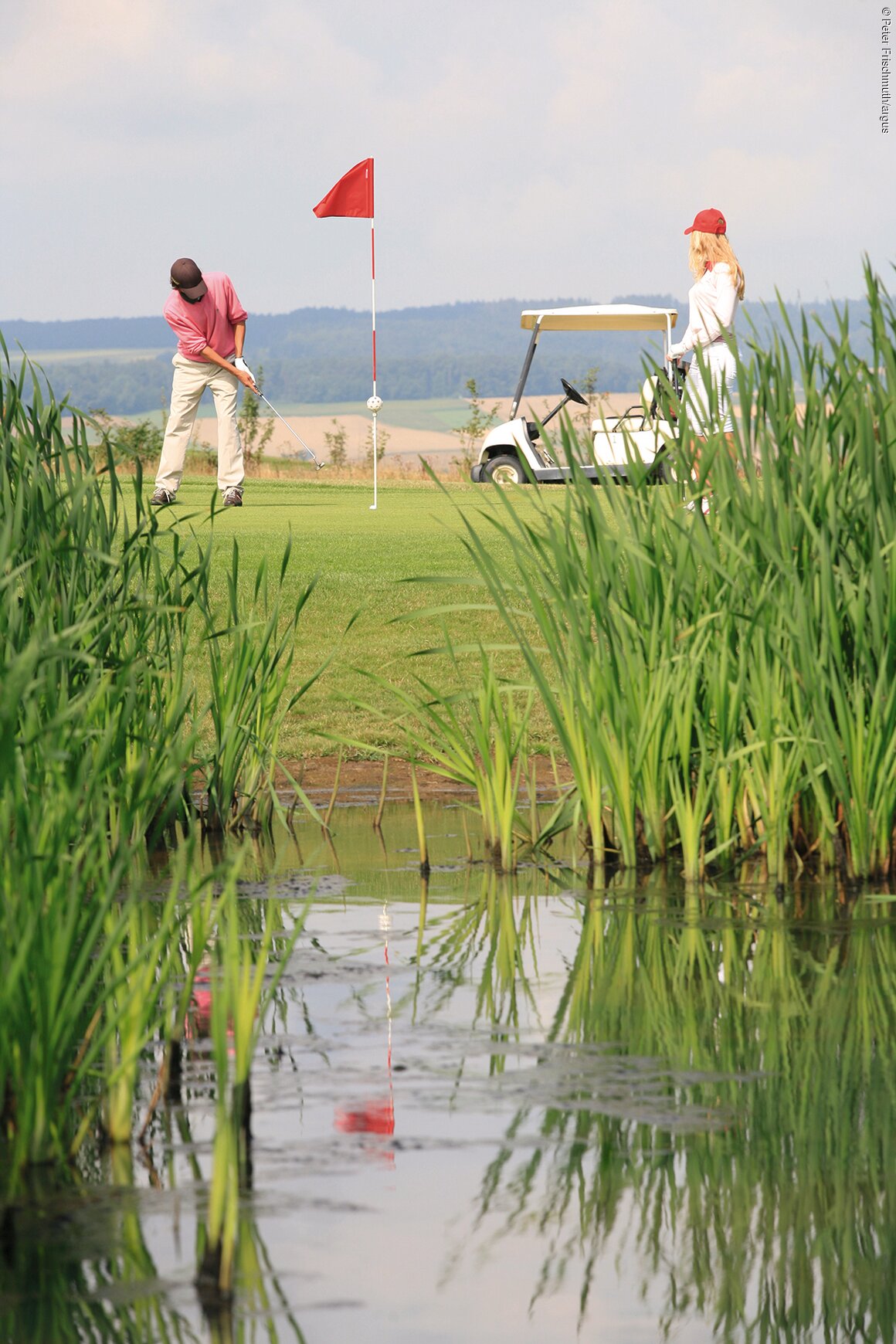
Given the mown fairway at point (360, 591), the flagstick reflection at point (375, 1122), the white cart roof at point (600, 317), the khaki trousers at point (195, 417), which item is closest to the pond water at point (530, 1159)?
the flagstick reflection at point (375, 1122)

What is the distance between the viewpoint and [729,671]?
520 cm

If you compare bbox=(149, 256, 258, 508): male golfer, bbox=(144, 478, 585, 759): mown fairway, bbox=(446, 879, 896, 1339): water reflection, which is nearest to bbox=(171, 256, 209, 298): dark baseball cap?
bbox=(149, 256, 258, 508): male golfer

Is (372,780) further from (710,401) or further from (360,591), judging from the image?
(360,591)

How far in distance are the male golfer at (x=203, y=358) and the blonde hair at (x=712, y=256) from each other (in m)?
4.59

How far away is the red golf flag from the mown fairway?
4625mm

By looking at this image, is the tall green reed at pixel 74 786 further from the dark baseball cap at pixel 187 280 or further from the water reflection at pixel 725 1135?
the dark baseball cap at pixel 187 280

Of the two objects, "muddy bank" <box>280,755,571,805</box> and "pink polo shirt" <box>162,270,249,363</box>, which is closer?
"muddy bank" <box>280,755,571,805</box>

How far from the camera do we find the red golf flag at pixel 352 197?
20.0 m

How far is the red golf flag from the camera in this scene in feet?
65.7

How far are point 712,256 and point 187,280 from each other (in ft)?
16.4

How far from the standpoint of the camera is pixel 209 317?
14586 mm

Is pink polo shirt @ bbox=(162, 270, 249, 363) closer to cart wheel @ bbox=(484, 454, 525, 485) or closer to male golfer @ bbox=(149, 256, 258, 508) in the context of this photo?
male golfer @ bbox=(149, 256, 258, 508)

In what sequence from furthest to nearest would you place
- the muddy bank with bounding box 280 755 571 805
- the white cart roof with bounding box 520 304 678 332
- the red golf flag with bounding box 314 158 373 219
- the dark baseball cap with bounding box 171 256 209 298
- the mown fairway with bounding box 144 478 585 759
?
1. the white cart roof with bounding box 520 304 678 332
2. the red golf flag with bounding box 314 158 373 219
3. the dark baseball cap with bounding box 171 256 209 298
4. the mown fairway with bounding box 144 478 585 759
5. the muddy bank with bounding box 280 755 571 805

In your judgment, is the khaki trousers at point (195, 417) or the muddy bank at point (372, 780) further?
the khaki trousers at point (195, 417)
